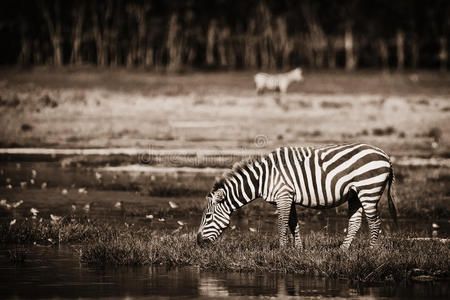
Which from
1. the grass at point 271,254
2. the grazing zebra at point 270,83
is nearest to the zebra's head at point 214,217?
the grass at point 271,254

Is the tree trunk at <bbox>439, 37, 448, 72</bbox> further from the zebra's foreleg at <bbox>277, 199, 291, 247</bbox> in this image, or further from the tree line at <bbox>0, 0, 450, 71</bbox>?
the zebra's foreleg at <bbox>277, 199, 291, 247</bbox>

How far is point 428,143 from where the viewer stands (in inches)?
1280

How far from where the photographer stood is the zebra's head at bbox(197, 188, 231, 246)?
13.3 metres

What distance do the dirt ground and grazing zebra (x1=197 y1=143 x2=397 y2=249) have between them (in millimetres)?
16689

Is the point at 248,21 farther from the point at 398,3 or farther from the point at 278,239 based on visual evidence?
the point at 278,239

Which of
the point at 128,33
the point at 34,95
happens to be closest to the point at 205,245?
the point at 34,95

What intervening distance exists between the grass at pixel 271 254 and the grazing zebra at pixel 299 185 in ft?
1.21

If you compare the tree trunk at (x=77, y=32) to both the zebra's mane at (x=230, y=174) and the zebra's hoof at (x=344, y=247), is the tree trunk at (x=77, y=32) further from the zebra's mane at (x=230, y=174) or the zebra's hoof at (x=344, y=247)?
the zebra's hoof at (x=344, y=247)

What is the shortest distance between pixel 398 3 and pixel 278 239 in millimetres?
79177

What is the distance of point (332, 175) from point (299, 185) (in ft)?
1.69

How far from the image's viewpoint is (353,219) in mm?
13695

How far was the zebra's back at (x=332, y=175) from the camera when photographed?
44.3 ft

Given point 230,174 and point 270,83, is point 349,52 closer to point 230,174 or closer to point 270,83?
point 270,83

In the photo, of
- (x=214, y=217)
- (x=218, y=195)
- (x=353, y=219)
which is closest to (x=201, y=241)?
(x=214, y=217)
